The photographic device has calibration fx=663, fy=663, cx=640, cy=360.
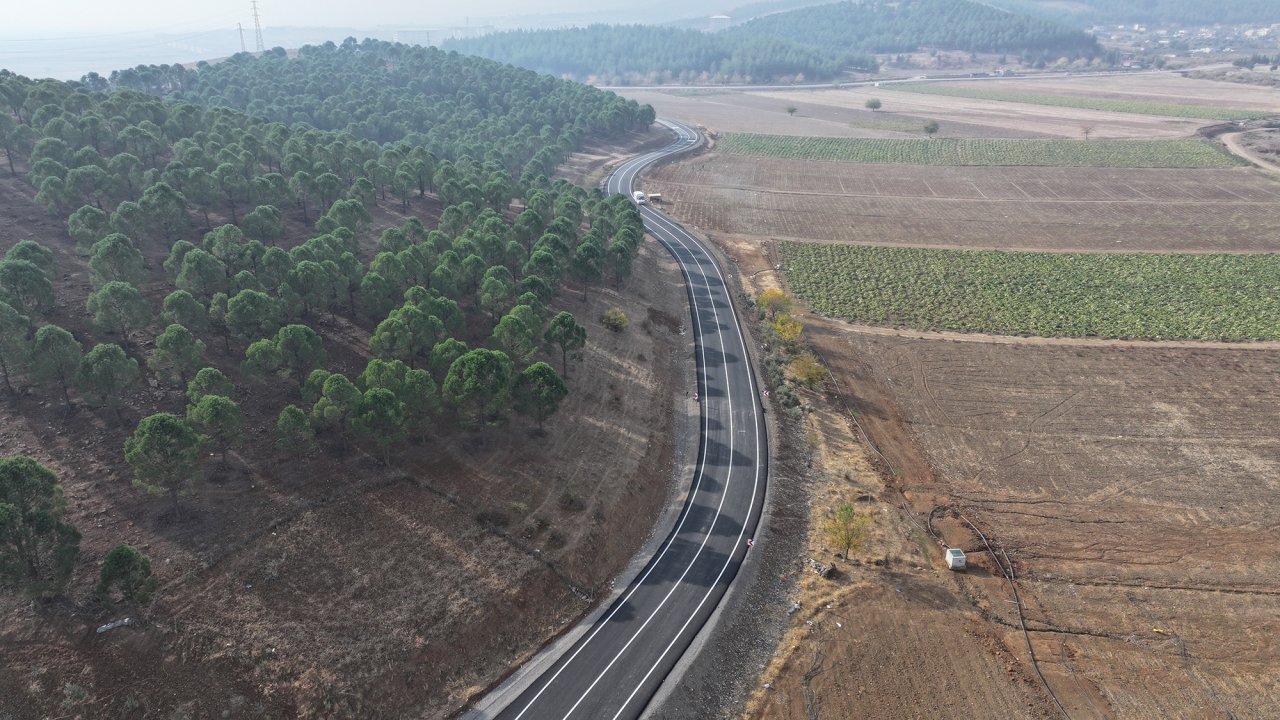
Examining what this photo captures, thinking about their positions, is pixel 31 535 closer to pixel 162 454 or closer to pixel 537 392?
pixel 162 454

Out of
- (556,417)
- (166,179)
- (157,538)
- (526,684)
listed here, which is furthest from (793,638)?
(166,179)

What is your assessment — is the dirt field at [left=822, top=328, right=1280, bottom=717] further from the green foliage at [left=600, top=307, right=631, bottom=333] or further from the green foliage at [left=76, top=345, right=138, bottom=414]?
the green foliage at [left=76, top=345, right=138, bottom=414]

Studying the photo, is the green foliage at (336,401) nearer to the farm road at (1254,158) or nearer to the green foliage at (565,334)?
the green foliage at (565,334)

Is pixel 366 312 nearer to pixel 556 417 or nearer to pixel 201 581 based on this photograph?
pixel 556 417

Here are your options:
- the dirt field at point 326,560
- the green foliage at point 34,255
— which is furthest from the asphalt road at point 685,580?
the green foliage at point 34,255

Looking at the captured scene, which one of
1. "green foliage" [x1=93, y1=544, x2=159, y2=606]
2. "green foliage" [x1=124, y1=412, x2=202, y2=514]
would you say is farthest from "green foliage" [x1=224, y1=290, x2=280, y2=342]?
"green foliage" [x1=93, y1=544, x2=159, y2=606]
